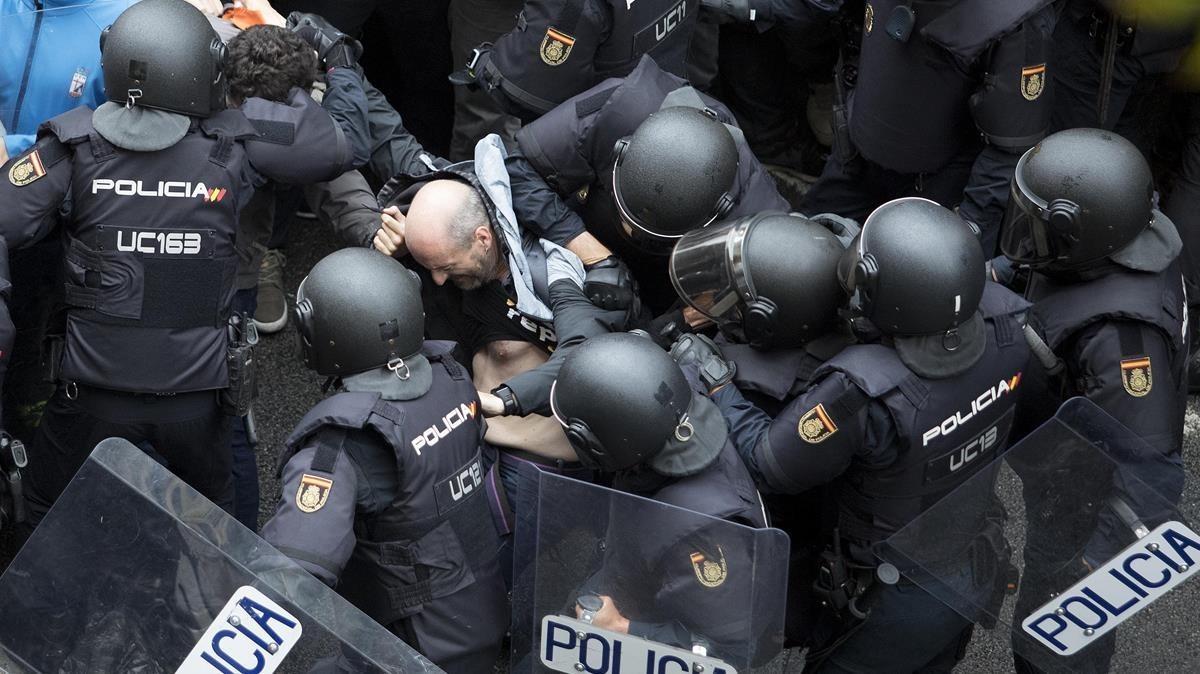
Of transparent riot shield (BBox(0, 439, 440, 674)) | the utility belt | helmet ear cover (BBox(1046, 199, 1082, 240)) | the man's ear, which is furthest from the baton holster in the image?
helmet ear cover (BBox(1046, 199, 1082, 240))

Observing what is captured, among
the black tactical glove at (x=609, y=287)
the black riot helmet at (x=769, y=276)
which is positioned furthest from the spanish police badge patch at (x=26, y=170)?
the black riot helmet at (x=769, y=276)

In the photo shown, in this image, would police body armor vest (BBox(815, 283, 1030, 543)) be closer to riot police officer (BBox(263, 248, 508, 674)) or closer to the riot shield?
the riot shield

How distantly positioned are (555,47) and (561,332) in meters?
1.19

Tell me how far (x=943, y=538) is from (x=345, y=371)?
155cm

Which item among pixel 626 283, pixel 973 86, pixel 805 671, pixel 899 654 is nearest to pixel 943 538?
pixel 899 654

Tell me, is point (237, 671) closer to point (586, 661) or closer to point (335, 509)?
point (335, 509)

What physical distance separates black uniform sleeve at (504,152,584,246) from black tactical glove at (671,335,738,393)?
2.40ft

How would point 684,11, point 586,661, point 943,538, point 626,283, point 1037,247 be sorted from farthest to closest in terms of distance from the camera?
1. point 684,11
2. point 626,283
3. point 1037,247
4. point 943,538
5. point 586,661

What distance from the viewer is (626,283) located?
4312 mm

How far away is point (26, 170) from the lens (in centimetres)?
396

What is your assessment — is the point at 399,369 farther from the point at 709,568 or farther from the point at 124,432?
the point at 124,432

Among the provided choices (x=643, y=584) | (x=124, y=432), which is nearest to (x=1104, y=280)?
(x=643, y=584)

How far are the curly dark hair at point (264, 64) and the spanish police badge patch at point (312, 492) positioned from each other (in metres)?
1.64

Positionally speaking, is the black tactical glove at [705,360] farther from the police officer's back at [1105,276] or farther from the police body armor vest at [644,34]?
the police body armor vest at [644,34]
